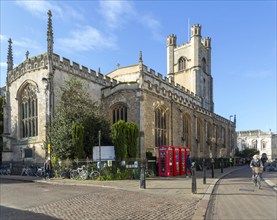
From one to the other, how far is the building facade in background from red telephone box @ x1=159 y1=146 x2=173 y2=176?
79.4 meters

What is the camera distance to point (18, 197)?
36.1 ft

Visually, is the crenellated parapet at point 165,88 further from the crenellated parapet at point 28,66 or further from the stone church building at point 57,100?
the crenellated parapet at point 28,66

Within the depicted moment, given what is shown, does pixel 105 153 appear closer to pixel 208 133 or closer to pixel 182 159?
pixel 182 159

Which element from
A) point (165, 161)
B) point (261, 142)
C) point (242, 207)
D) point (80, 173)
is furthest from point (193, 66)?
point (261, 142)

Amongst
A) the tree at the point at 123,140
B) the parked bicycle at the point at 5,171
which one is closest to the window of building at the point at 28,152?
the parked bicycle at the point at 5,171

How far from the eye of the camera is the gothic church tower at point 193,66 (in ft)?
171

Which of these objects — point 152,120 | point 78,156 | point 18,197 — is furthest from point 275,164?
point 18,197

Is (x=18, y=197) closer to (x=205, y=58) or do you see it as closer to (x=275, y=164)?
(x=275, y=164)

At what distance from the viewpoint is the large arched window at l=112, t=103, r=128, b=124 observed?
26.1 m

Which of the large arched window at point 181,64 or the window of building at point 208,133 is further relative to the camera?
the large arched window at point 181,64

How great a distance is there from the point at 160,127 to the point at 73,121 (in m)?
9.98

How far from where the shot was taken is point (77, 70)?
86.5ft

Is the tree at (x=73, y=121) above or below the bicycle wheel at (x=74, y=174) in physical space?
above

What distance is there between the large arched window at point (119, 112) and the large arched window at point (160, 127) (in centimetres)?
317
